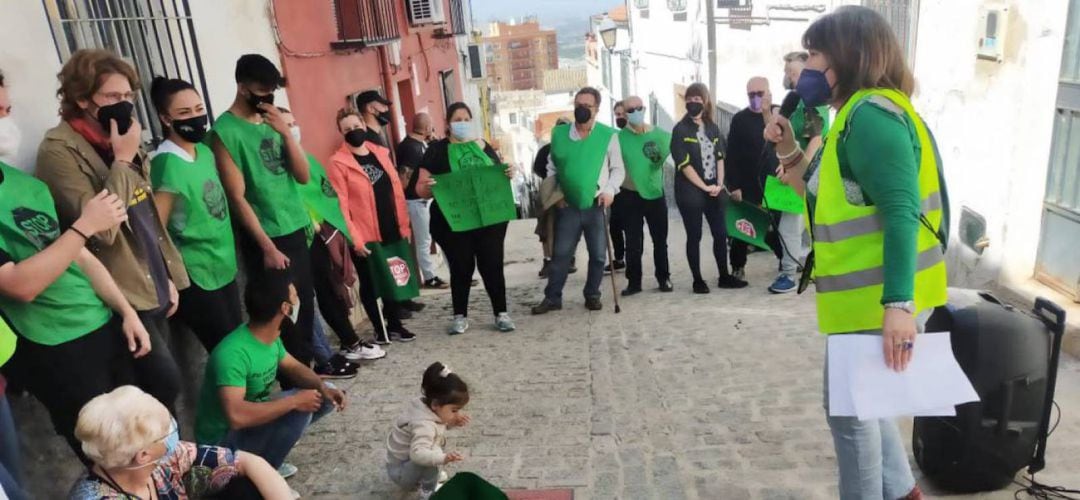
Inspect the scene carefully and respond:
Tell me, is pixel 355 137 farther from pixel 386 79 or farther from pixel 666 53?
pixel 666 53

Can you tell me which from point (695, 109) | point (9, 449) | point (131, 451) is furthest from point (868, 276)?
point (695, 109)

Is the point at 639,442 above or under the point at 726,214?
under

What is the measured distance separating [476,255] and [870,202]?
3.75 meters

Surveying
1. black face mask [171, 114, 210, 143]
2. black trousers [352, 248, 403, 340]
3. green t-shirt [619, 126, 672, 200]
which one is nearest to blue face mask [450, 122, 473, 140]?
black trousers [352, 248, 403, 340]

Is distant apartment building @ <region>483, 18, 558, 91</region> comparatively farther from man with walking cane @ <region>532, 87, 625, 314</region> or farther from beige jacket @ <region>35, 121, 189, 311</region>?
beige jacket @ <region>35, 121, 189, 311</region>

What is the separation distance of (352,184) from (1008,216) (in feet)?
15.6

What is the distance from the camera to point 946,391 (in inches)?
85.0

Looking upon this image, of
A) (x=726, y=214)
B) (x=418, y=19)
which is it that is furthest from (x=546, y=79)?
(x=726, y=214)

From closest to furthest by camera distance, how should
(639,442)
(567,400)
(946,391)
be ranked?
(946,391), (639,442), (567,400)

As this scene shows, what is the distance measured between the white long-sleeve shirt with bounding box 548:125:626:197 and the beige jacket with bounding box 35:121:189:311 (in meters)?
3.41

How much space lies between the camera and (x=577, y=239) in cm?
589

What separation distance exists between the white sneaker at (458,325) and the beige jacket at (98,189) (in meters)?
2.86

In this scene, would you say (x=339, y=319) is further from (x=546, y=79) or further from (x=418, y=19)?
(x=546, y=79)

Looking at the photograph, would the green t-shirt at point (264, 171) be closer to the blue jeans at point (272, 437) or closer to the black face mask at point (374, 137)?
the blue jeans at point (272, 437)
